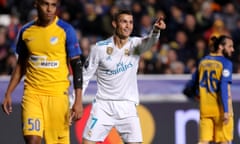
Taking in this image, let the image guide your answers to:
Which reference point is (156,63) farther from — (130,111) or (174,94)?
(130,111)

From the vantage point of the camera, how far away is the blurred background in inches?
509

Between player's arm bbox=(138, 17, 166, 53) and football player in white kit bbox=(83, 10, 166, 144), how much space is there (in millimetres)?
13

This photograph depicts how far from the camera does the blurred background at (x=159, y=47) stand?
12938mm

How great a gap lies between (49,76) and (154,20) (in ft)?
28.6

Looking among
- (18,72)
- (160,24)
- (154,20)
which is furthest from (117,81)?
(154,20)

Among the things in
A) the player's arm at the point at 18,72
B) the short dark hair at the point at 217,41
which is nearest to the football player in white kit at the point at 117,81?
the player's arm at the point at 18,72

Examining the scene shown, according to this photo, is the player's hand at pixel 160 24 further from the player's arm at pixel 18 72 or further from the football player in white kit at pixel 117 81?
the player's arm at pixel 18 72

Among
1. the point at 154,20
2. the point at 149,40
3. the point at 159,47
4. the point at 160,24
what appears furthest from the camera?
the point at 154,20

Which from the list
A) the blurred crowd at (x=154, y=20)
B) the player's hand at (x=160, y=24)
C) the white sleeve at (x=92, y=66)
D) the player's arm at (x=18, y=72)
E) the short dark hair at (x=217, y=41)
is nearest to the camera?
the player's arm at (x=18, y=72)

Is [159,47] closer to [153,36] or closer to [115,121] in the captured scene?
[115,121]

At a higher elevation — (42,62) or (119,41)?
(119,41)

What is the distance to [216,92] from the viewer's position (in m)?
11.8

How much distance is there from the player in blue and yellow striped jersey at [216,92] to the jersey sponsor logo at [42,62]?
352 cm

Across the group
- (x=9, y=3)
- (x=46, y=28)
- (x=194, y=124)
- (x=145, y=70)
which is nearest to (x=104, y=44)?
(x=46, y=28)
